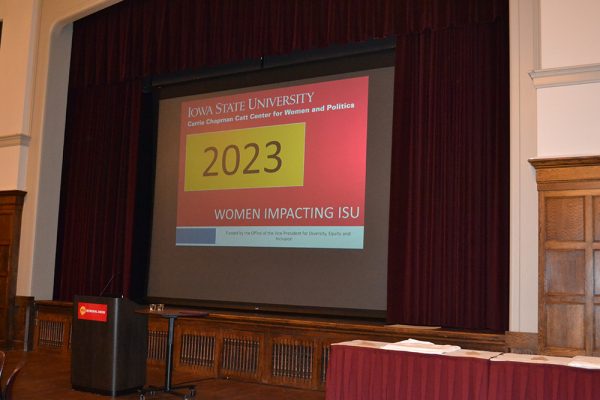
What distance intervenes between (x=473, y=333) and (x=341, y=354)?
195cm

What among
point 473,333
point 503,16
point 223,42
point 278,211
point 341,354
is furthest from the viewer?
point 223,42

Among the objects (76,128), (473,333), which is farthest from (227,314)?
(76,128)

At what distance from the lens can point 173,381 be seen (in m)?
6.35

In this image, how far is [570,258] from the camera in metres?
4.73

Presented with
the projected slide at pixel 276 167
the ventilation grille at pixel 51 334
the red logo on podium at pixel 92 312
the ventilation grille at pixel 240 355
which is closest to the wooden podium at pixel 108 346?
the red logo on podium at pixel 92 312

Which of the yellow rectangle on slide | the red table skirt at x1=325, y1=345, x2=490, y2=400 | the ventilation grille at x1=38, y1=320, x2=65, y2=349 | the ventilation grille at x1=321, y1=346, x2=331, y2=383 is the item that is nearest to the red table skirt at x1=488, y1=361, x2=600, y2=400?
the red table skirt at x1=325, y1=345, x2=490, y2=400

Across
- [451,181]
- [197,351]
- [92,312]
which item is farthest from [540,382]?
[197,351]

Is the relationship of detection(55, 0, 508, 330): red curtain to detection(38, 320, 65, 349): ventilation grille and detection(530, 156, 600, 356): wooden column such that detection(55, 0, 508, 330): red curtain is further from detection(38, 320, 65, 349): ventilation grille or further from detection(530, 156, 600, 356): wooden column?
detection(38, 320, 65, 349): ventilation grille

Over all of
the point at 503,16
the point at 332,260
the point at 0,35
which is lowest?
the point at 332,260

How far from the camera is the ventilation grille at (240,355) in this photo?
648 centimetres

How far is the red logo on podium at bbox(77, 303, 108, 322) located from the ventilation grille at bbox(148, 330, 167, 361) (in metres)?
1.67

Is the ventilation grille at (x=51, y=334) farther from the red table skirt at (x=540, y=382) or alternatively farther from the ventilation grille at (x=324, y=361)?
the red table skirt at (x=540, y=382)

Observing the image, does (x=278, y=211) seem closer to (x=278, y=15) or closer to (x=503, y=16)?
(x=278, y=15)

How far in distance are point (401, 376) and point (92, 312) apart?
2980 millimetres
